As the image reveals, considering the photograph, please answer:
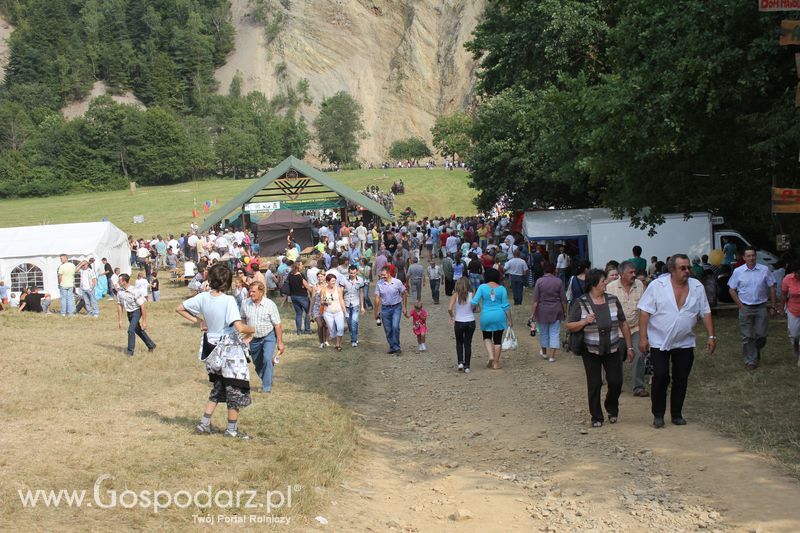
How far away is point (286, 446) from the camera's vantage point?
841cm

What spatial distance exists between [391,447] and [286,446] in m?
A: 1.20

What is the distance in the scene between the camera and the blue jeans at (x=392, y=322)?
14.5 metres

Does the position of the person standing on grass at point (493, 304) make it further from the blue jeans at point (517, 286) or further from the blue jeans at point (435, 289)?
the blue jeans at point (435, 289)

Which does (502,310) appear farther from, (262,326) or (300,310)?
(300,310)

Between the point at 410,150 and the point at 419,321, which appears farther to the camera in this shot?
the point at 410,150

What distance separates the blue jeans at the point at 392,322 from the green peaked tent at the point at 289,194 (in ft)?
72.2

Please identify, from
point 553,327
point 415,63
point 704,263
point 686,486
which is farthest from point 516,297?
point 415,63

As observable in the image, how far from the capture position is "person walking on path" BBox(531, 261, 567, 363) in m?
12.8

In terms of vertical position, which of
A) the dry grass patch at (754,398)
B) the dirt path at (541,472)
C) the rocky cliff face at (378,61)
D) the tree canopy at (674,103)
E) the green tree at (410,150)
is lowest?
the dirt path at (541,472)

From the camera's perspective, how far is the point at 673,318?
27.0 ft

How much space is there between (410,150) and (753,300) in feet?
340

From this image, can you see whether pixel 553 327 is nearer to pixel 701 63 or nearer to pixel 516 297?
pixel 701 63

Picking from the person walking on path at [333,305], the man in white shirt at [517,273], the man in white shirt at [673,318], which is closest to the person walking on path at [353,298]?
the person walking on path at [333,305]

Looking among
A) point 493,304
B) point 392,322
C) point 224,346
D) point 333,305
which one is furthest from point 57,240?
point 224,346
